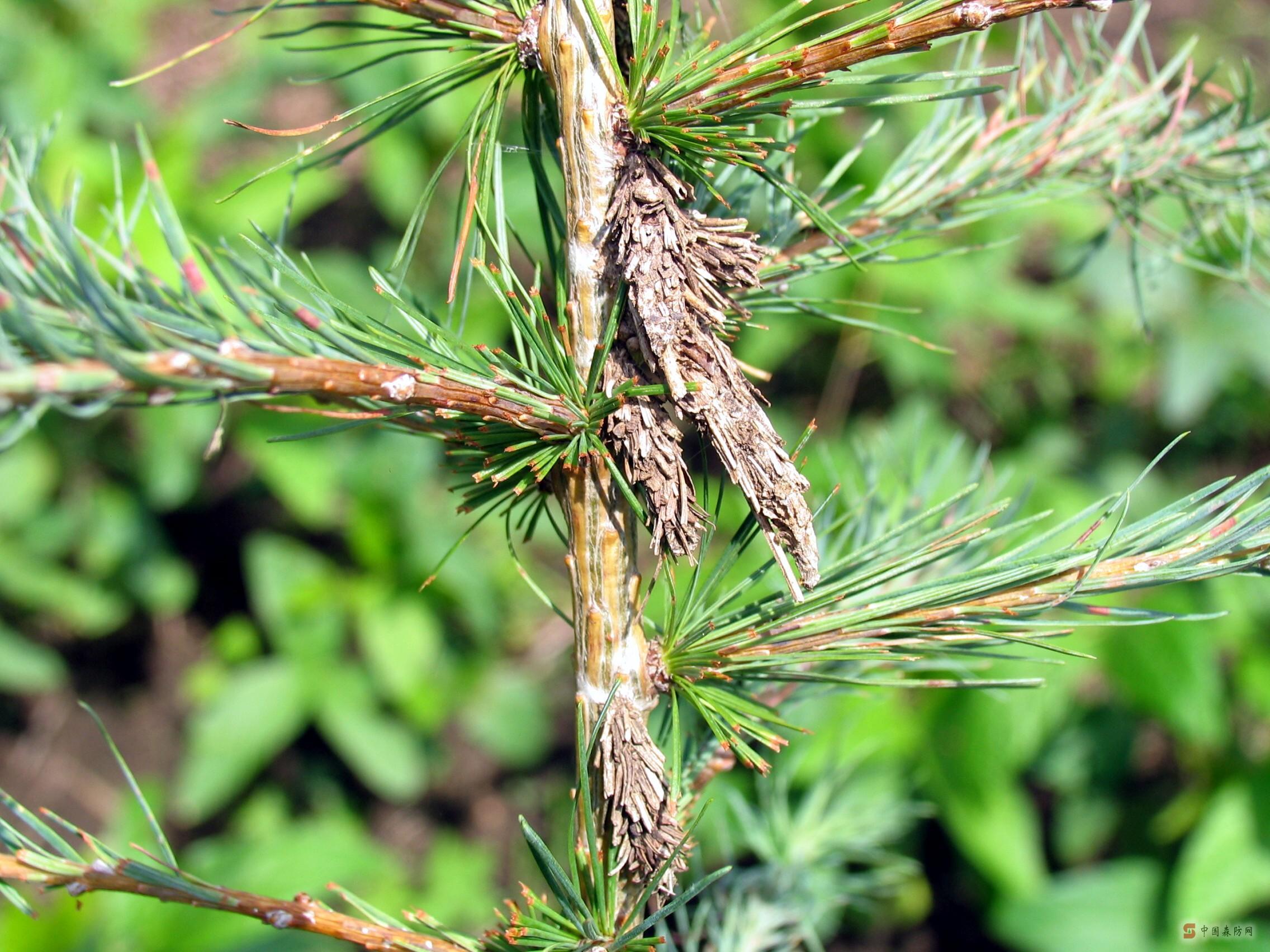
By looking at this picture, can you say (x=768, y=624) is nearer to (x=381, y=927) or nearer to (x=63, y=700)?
(x=381, y=927)

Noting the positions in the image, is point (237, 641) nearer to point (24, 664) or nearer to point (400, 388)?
point (24, 664)

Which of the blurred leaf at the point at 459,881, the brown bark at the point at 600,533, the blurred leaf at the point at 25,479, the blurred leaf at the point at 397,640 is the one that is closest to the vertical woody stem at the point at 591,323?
the brown bark at the point at 600,533

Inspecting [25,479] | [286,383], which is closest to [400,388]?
[286,383]

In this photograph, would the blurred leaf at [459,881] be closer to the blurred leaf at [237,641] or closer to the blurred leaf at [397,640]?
the blurred leaf at [397,640]

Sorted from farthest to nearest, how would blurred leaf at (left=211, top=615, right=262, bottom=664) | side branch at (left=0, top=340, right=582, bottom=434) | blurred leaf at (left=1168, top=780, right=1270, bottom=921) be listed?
1. blurred leaf at (left=211, top=615, right=262, bottom=664)
2. blurred leaf at (left=1168, top=780, right=1270, bottom=921)
3. side branch at (left=0, top=340, right=582, bottom=434)

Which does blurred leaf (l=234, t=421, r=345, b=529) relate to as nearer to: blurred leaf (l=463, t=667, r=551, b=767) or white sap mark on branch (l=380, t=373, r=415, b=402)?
blurred leaf (l=463, t=667, r=551, b=767)

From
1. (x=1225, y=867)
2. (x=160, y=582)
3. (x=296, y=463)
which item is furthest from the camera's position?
(x=160, y=582)

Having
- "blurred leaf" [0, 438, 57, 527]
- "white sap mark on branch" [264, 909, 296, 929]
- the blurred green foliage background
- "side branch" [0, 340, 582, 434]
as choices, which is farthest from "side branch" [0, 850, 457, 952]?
"blurred leaf" [0, 438, 57, 527]
